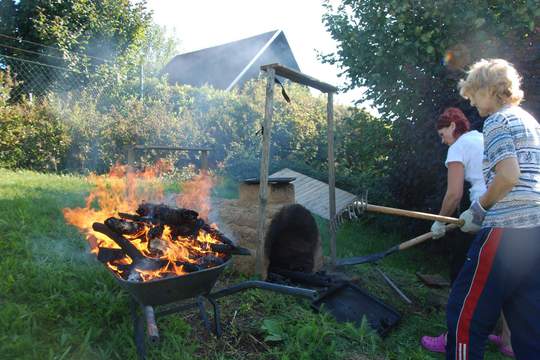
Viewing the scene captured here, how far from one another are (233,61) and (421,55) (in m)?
15.1

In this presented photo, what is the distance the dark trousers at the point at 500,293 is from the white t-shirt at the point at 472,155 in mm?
1082

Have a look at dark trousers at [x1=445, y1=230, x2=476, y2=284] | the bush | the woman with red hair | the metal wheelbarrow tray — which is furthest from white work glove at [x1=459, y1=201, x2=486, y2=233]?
the bush

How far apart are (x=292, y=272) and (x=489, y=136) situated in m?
2.48

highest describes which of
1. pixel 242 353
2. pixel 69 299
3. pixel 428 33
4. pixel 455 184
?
pixel 428 33

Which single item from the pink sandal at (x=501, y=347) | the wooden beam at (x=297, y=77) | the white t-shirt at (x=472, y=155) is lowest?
the pink sandal at (x=501, y=347)

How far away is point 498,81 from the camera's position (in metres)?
2.40

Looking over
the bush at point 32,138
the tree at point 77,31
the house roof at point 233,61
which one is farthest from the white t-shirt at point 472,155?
the house roof at point 233,61

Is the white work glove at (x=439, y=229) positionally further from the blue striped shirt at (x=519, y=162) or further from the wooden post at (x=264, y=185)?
the wooden post at (x=264, y=185)

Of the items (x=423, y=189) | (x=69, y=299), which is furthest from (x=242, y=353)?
(x=423, y=189)

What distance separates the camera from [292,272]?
425 centimetres

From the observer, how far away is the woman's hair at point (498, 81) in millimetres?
2383

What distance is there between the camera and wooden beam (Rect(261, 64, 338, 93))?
153 inches

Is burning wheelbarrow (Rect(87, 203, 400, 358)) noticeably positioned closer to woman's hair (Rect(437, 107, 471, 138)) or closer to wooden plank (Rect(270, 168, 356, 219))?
woman's hair (Rect(437, 107, 471, 138))

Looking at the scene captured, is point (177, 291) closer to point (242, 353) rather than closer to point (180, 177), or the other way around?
point (242, 353)
